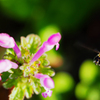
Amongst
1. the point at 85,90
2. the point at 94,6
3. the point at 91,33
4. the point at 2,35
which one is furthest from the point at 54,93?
the point at 2,35

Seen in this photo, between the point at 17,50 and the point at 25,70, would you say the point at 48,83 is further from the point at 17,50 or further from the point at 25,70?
the point at 17,50

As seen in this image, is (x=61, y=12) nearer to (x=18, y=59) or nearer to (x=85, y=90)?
(x=85, y=90)

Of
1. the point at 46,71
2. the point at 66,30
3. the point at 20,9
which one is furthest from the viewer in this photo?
the point at 66,30

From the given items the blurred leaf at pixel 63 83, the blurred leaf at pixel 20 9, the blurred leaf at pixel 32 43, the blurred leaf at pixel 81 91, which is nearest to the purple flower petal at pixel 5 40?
the blurred leaf at pixel 32 43

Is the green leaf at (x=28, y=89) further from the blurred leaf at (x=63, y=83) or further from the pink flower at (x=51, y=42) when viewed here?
the blurred leaf at (x=63, y=83)

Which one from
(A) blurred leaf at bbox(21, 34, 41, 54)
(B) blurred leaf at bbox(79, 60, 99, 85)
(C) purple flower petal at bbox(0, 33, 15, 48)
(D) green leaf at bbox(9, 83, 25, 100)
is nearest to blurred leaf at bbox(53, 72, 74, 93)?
(B) blurred leaf at bbox(79, 60, 99, 85)

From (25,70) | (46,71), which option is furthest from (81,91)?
(25,70)

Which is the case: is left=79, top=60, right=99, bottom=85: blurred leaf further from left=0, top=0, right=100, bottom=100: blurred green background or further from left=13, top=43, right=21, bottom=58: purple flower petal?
left=13, top=43, right=21, bottom=58: purple flower petal
